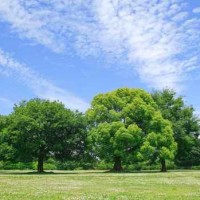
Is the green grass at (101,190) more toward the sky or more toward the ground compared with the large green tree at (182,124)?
more toward the ground

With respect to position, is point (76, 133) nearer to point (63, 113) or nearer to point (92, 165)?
point (63, 113)

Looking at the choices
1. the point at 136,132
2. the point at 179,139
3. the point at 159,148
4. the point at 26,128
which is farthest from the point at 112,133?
the point at 179,139

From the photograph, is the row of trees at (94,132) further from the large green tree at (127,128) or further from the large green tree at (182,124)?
the large green tree at (182,124)

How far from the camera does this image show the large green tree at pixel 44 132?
7600 centimetres

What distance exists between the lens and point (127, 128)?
79750mm

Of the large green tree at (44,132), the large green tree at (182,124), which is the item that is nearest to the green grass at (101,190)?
the large green tree at (44,132)

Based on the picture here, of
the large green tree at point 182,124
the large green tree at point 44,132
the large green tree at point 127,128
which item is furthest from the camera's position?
the large green tree at point 182,124

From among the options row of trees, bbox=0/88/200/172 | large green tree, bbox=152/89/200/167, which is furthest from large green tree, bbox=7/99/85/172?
large green tree, bbox=152/89/200/167

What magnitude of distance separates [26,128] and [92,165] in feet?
107

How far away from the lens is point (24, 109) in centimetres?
8044

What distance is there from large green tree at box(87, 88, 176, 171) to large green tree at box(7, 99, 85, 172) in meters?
3.51

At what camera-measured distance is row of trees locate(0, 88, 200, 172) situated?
7669 cm

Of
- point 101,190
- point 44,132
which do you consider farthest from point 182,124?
point 101,190

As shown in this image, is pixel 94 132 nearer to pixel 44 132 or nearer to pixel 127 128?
pixel 127 128
